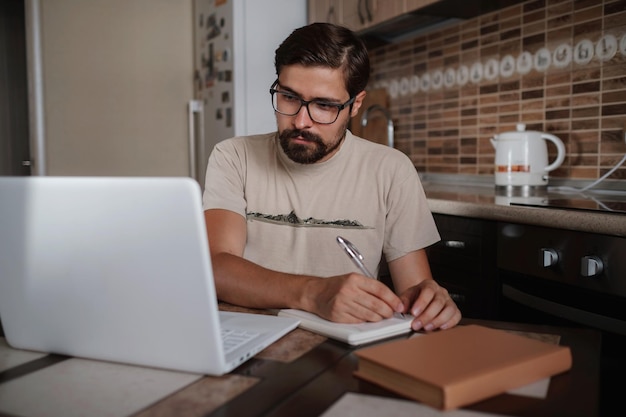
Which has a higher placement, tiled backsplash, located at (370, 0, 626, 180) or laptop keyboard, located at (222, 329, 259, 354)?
tiled backsplash, located at (370, 0, 626, 180)

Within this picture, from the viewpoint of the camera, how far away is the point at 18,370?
31.0 inches

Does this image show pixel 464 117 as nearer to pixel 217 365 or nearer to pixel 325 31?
pixel 325 31

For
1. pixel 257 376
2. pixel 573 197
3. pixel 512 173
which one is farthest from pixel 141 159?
pixel 257 376

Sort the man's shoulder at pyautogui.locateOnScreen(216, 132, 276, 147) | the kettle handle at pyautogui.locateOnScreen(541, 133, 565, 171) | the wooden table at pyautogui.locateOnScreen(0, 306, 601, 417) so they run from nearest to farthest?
the wooden table at pyautogui.locateOnScreen(0, 306, 601, 417) < the man's shoulder at pyautogui.locateOnScreen(216, 132, 276, 147) < the kettle handle at pyautogui.locateOnScreen(541, 133, 565, 171)

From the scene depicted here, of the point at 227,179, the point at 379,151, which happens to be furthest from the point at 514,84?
the point at 227,179

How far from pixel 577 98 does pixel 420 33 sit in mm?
951

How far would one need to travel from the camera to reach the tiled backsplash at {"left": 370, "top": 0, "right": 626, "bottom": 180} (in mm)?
2025

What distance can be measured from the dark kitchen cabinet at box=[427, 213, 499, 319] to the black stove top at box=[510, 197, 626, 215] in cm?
16

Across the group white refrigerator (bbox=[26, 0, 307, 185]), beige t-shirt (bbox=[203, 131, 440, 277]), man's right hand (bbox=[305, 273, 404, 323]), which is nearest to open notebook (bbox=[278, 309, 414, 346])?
man's right hand (bbox=[305, 273, 404, 323])

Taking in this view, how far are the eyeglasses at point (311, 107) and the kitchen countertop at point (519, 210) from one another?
0.57 metres

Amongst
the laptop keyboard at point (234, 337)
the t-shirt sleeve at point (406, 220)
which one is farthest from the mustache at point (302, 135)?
the laptop keyboard at point (234, 337)

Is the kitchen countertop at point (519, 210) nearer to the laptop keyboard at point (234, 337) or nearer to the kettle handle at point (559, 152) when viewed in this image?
the kettle handle at point (559, 152)

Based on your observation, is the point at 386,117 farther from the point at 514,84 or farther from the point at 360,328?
the point at 360,328

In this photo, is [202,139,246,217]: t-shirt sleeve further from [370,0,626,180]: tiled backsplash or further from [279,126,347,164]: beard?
[370,0,626,180]: tiled backsplash
